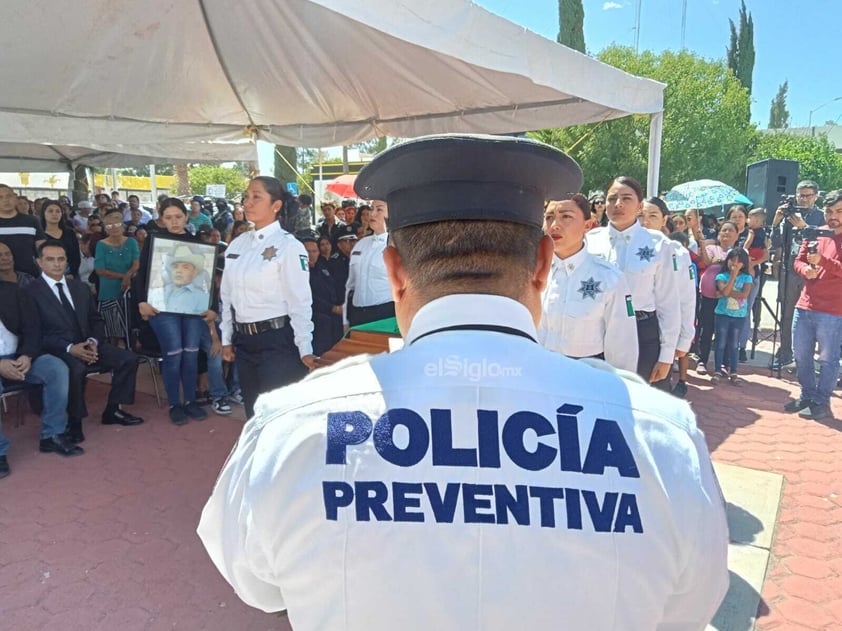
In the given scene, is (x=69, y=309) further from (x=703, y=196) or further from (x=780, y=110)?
(x=780, y=110)

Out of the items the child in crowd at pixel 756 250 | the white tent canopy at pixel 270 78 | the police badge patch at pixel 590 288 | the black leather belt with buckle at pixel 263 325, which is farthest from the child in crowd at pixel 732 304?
the black leather belt with buckle at pixel 263 325

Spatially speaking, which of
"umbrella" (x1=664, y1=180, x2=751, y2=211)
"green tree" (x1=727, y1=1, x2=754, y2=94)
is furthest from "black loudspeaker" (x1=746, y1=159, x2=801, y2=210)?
"green tree" (x1=727, y1=1, x2=754, y2=94)

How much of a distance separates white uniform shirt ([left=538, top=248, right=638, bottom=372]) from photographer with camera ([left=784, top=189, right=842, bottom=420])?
323cm

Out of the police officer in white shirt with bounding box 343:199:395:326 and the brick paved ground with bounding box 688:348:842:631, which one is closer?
the brick paved ground with bounding box 688:348:842:631

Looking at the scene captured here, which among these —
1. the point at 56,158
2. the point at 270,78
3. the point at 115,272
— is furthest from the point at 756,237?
the point at 56,158

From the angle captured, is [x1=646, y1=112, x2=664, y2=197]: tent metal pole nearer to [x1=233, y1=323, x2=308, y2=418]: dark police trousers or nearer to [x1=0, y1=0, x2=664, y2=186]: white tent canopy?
[x1=0, y1=0, x2=664, y2=186]: white tent canopy

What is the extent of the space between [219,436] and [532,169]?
422cm

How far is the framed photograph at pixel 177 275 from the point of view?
478cm

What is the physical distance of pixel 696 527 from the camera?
2.44ft

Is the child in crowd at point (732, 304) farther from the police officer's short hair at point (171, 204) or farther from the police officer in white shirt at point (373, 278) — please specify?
the police officer's short hair at point (171, 204)

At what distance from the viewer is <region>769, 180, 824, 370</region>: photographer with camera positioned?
617 cm

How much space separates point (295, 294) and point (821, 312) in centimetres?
444

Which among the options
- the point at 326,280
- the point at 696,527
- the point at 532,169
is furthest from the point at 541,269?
the point at 326,280

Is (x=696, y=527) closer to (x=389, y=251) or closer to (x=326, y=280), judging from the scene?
(x=389, y=251)
